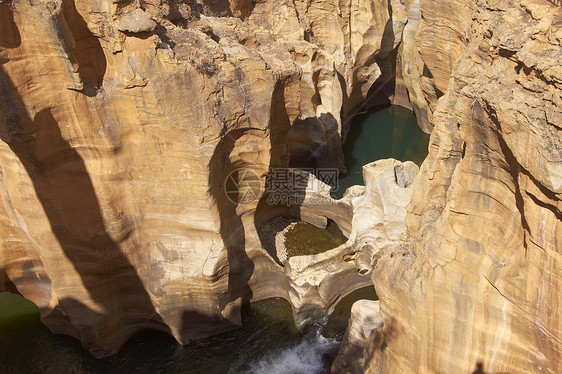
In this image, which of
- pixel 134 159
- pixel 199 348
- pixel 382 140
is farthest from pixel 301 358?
pixel 382 140

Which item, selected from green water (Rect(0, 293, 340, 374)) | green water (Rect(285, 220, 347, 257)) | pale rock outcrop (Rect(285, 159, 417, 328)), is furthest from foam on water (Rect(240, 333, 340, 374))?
green water (Rect(285, 220, 347, 257))

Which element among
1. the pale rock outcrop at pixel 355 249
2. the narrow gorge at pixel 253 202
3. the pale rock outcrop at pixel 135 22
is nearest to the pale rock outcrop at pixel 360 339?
the narrow gorge at pixel 253 202

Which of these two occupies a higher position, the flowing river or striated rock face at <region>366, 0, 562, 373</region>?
striated rock face at <region>366, 0, 562, 373</region>

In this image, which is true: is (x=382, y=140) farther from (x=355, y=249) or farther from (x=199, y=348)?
(x=199, y=348)

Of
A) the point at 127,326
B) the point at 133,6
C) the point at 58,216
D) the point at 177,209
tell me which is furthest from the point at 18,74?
the point at 127,326

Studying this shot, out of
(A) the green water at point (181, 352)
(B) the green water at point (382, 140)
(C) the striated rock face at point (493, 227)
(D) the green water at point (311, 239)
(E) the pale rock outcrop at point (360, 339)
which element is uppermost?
(C) the striated rock face at point (493, 227)

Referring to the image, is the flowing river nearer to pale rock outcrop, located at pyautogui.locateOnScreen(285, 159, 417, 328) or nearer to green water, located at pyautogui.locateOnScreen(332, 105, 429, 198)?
pale rock outcrop, located at pyautogui.locateOnScreen(285, 159, 417, 328)

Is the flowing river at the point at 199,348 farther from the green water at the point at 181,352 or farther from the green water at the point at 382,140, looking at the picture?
the green water at the point at 382,140
